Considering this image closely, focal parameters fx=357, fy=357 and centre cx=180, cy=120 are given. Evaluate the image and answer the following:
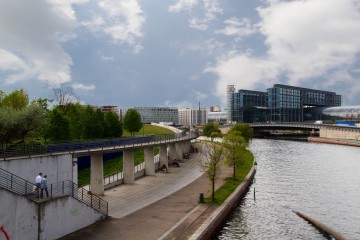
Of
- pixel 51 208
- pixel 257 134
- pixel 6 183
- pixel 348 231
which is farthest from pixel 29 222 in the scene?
pixel 257 134

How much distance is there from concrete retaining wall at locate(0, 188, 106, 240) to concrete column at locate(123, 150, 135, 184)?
18552 millimetres

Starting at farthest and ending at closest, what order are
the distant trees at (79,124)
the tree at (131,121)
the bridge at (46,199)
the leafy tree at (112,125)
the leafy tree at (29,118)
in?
1. the tree at (131,121)
2. the leafy tree at (112,125)
3. the distant trees at (79,124)
4. the leafy tree at (29,118)
5. the bridge at (46,199)

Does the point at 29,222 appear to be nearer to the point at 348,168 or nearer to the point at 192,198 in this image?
the point at 192,198

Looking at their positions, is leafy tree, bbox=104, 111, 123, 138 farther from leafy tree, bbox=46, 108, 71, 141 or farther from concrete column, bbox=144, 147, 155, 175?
concrete column, bbox=144, 147, 155, 175

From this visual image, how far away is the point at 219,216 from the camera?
95.4 feet

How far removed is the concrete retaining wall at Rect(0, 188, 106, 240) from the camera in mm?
20344

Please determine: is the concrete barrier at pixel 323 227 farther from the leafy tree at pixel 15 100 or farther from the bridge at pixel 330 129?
the bridge at pixel 330 129

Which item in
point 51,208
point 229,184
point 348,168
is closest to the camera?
point 51,208

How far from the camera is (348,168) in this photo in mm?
64125

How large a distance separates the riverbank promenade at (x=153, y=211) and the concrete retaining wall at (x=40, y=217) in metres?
0.81

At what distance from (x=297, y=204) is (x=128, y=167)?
20.5 metres

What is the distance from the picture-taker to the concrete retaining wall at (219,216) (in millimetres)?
24281

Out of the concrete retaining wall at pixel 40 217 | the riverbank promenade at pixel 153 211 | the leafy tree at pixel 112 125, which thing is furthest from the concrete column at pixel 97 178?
the leafy tree at pixel 112 125

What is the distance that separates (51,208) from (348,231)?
78.3 feet
